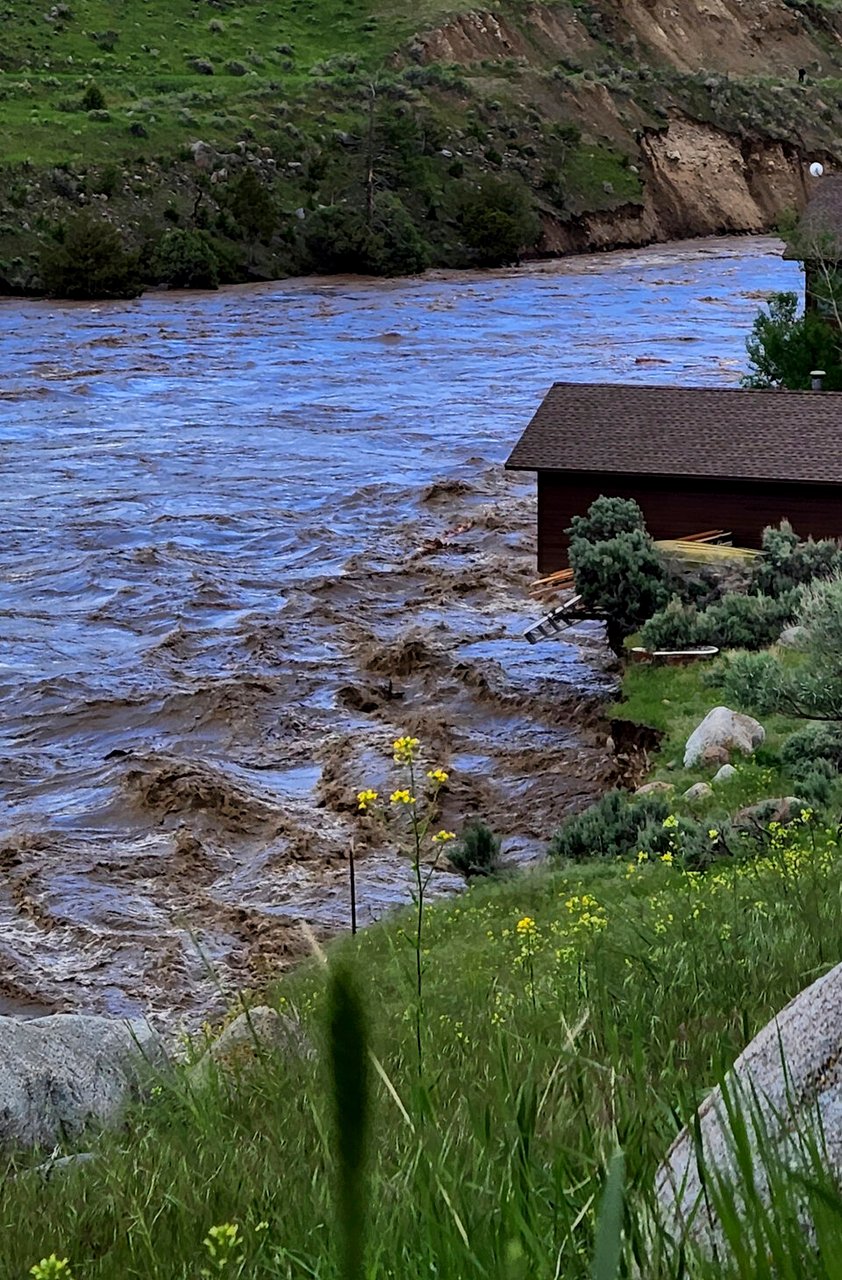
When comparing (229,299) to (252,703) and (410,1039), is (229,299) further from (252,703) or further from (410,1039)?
(410,1039)

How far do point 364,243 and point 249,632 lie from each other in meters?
51.3

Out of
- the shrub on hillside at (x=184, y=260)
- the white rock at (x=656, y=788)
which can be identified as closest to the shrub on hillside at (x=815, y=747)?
the white rock at (x=656, y=788)

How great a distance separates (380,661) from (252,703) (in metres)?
2.80

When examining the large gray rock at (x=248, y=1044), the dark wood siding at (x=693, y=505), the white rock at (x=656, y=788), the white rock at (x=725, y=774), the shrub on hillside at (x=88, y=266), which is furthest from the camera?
the shrub on hillside at (x=88, y=266)

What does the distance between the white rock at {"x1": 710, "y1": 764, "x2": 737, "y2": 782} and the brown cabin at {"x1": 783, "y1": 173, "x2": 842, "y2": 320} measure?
2078 cm

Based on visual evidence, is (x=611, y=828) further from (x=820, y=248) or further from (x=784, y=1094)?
(x=820, y=248)

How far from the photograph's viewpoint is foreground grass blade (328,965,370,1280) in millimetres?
1135

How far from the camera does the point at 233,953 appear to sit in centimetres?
1714

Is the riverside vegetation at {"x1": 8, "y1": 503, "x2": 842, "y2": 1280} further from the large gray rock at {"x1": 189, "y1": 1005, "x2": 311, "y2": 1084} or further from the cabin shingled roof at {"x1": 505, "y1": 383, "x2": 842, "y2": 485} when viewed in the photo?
the cabin shingled roof at {"x1": 505, "y1": 383, "x2": 842, "y2": 485}

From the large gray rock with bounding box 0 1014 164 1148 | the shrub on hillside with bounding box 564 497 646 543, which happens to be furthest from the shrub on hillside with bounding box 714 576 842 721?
the large gray rock with bounding box 0 1014 164 1148

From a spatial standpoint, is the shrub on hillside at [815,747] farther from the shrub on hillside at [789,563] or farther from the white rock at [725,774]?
the shrub on hillside at [789,563]

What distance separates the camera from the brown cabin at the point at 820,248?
124 ft

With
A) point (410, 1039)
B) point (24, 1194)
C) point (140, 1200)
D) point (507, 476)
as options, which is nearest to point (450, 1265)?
point (140, 1200)

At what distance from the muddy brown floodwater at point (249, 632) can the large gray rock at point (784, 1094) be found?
47.1 inches
